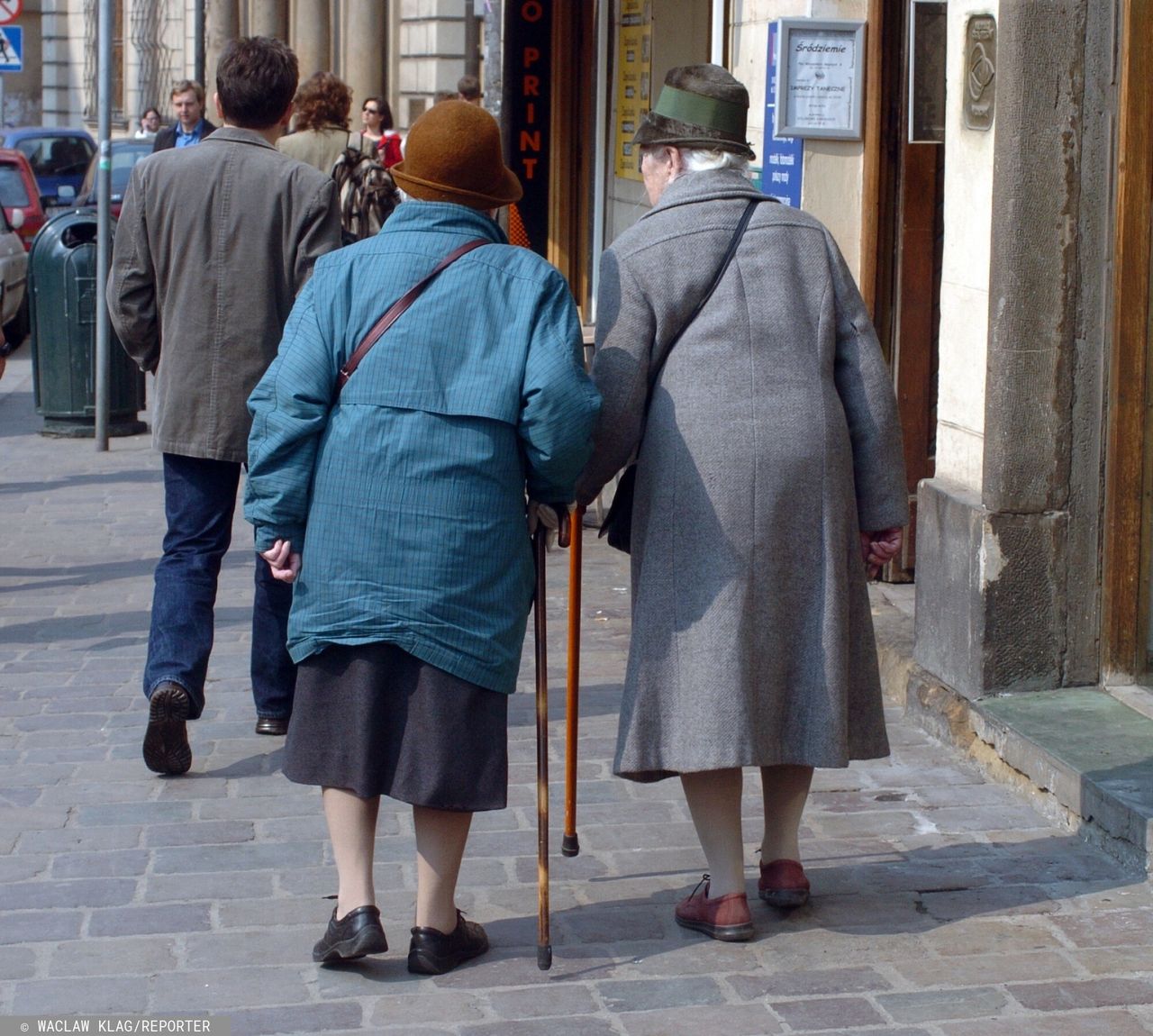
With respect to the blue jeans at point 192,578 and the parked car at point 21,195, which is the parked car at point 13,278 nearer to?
the parked car at point 21,195

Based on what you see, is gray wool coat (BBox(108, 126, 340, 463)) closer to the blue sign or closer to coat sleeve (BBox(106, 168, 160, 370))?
coat sleeve (BBox(106, 168, 160, 370))

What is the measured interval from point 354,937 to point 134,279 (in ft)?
7.48

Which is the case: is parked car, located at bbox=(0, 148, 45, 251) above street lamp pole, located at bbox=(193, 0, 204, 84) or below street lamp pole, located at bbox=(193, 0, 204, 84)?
below

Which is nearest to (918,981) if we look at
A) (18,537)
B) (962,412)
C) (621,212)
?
(962,412)

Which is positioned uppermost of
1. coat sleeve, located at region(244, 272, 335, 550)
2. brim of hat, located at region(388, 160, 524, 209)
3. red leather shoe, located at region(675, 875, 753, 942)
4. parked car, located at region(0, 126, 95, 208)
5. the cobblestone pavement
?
parked car, located at region(0, 126, 95, 208)

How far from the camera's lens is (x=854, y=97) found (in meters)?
7.04

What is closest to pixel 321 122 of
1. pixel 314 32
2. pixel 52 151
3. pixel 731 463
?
pixel 731 463

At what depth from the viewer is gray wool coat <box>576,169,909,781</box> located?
13.4 ft

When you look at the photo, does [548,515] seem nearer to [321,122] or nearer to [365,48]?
[321,122]

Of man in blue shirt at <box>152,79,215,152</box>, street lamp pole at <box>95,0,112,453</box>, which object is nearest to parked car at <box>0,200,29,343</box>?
man in blue shirt at <box>152,79,215,152</box>

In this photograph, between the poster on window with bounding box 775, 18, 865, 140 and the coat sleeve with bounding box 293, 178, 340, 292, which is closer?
the coat sleeve with bounding box 293, 178, 340, 292

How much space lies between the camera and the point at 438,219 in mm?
3922

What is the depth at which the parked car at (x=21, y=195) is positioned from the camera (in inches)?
751

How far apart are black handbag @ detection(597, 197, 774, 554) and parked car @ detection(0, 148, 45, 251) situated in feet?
50.9
